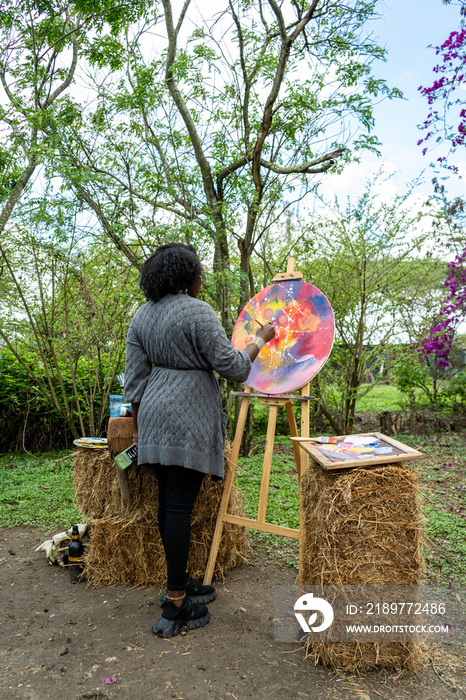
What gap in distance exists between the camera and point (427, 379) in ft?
22.7

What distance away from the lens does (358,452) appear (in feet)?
6.31

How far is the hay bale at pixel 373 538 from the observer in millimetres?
1753

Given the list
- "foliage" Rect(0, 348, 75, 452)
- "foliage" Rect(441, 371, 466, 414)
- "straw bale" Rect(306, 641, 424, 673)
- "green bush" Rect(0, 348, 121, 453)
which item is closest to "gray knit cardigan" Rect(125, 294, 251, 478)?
"straw bale" Rect(306, 641, 424, 673)

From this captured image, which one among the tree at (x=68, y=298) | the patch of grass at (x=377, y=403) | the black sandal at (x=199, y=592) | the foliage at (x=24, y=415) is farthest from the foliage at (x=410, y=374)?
the black sandal at (x=199, y=592)

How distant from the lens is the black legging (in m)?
2.07

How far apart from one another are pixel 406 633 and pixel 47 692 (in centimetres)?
129

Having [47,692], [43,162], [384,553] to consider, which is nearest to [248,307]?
[384,553]

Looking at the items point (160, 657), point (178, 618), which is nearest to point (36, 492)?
point (178, 618)

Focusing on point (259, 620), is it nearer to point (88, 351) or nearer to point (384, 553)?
point (384, 553)

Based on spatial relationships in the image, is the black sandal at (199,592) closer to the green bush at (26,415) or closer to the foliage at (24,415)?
the green bush at (26,415)

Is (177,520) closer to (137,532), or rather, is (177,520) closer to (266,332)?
(137,532)

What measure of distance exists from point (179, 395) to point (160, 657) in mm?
1010

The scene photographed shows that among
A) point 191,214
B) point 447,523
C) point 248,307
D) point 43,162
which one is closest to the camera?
point 248,307

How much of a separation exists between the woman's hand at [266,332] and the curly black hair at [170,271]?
1.62ft
